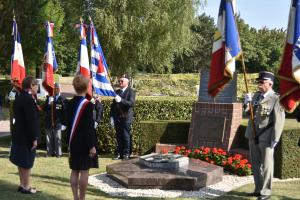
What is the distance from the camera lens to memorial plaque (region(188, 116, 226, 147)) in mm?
10000

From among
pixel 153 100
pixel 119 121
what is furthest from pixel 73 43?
pixel 119 121

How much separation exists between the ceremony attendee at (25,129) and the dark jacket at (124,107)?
347 cm

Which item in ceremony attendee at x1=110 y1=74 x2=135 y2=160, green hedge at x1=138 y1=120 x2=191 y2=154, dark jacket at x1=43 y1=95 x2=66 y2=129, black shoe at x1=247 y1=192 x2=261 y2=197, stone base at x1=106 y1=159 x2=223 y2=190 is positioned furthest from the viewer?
green hedge at x1=138 y1=120 x2=191 y2=154

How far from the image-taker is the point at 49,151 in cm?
1093

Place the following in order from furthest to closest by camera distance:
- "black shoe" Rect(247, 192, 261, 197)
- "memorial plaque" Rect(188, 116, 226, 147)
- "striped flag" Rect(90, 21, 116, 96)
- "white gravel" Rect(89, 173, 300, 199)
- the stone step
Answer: "memorial plaque" Rect(188, 116, 226, 147) < "striped flag" Rect(90, 21, 116, 96) < the stone step < "white gravel" Rect(89, 173, 300, 199) < "black shoe" Rect(247, 192, 261, 197)

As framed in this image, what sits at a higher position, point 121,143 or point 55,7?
point 55,7

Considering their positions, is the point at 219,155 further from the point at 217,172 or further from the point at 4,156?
the point at 4,156

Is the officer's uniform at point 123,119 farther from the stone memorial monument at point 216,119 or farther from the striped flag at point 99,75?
the stone memorial monument at point 216,119

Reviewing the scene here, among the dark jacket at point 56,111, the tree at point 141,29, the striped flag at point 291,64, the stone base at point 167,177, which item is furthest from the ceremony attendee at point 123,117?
the tree at point 141,29

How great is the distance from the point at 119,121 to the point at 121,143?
518 millimetres

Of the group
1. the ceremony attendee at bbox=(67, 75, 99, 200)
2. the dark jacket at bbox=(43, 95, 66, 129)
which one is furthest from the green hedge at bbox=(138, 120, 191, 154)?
the ceremony attendee at bbox=(67, 75, 99, 200)

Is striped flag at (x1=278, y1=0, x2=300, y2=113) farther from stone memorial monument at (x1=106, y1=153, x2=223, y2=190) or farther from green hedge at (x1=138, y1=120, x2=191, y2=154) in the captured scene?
green hedge at (x1=138, y1=120, x2=191, y2=154)

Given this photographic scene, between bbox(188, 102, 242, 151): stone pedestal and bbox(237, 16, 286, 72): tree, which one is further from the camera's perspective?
bbox(237, 16, 286, 72): tree

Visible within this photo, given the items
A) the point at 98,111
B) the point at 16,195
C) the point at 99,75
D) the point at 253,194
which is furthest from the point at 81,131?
the point at 98,111
